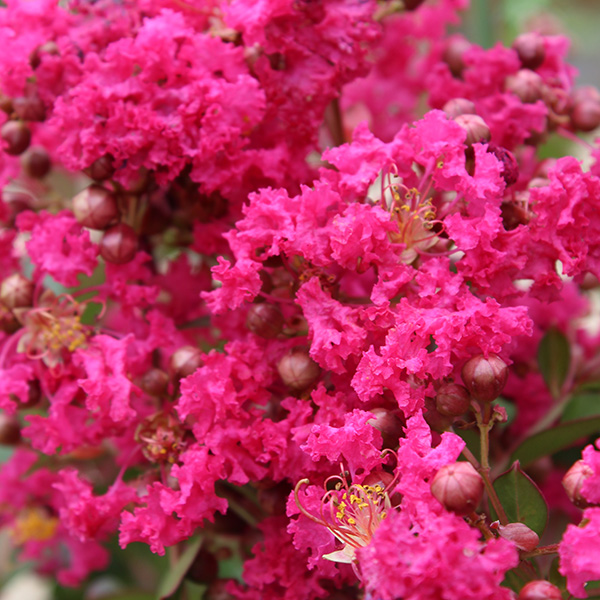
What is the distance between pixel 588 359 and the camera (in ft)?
4.09

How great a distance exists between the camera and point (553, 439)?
0.99 m

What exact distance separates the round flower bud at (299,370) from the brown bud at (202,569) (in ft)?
1.06

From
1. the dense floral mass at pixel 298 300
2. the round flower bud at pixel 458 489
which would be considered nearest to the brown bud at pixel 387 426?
A: the dense floral mass at pixel 298 300

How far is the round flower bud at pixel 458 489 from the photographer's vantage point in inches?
25.8

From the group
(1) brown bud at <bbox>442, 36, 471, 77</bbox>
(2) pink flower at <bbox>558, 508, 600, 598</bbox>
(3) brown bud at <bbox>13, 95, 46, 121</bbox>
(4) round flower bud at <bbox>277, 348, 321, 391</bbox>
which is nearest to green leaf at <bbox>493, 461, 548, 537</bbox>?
(2) pink flower at <bbox>558, 508, 600, 598</bbox>

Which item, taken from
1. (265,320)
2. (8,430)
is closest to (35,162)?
(8,430)

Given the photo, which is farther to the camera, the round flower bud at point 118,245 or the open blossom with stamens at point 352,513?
the round flower bud at point 118,245

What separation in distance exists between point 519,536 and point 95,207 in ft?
2.10

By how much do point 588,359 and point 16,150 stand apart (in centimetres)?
96

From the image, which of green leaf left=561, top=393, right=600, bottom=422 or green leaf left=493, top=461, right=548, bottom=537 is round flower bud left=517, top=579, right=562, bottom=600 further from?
green leaf left=561, top=393, right=600, bottom=422

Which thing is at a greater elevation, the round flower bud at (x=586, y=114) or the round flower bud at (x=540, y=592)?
the round flower bud at (x=586, y=114)

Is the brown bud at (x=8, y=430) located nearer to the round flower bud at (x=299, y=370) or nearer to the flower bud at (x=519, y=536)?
the round flower bud at (x=299, y=370)

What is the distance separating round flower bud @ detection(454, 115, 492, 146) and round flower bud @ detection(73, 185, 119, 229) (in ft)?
1.48

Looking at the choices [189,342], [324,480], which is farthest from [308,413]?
[189,342]
